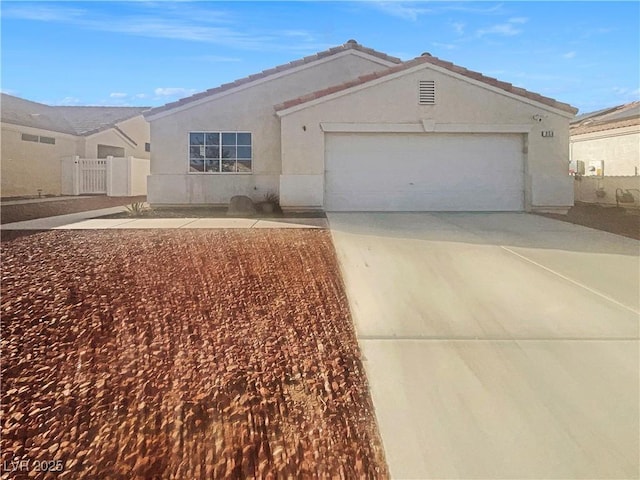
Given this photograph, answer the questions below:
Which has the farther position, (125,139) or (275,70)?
(125,139)

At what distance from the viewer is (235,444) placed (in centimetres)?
309

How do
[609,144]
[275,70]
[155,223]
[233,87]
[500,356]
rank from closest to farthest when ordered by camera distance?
[500,356] → [155,223] → [233,87] → [275,70] → [609,144]

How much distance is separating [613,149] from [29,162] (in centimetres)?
2718

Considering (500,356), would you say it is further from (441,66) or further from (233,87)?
(233,87)

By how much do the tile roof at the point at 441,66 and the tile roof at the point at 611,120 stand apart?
355 inches

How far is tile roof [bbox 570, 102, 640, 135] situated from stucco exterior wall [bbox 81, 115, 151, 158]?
22244 mm

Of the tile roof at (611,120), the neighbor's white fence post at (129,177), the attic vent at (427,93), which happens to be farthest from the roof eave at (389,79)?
the neighbor's white fence post at (129,177)

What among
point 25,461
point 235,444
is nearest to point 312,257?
point 235,444

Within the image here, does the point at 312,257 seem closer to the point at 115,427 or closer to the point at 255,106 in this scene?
the point at 115,427

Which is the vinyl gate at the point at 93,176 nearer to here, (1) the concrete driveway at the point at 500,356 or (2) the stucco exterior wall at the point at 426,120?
(2) the stucco exterior wall at the point at 426,120

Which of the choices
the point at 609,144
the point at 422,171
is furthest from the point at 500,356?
the point at 609,144

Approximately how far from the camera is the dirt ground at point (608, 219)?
11006 mm

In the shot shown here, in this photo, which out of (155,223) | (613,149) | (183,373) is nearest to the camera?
(183,373)

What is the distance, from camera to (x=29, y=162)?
2242 centimetres
